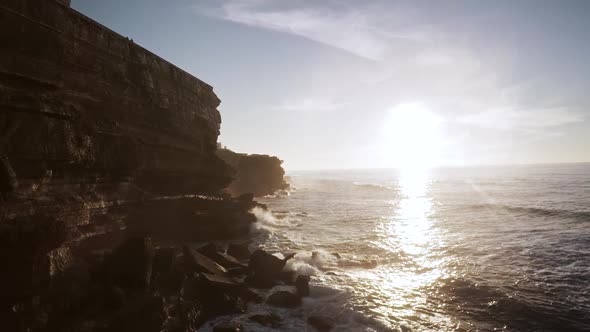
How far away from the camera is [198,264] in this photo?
10.4 metres

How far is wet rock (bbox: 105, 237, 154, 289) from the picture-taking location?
26.3 feet

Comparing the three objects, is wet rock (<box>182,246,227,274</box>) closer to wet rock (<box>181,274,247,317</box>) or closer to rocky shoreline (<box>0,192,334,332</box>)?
rocky shoreline (<box>0,192,334,332</box>)

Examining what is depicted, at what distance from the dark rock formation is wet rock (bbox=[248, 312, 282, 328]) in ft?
137

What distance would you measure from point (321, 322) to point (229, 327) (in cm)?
281

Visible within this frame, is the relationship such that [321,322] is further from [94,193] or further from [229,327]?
[94,193]

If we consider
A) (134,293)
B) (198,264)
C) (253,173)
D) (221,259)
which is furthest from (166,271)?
(253,173)

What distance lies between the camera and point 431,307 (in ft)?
33.9

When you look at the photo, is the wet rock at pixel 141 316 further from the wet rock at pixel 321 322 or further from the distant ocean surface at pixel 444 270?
the wet rock at pixel 321 322

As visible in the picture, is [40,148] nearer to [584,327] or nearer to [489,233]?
[584,327]

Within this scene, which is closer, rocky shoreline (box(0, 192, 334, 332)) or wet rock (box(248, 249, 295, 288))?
rocky shoreline (box(0, 192, 334, 332))

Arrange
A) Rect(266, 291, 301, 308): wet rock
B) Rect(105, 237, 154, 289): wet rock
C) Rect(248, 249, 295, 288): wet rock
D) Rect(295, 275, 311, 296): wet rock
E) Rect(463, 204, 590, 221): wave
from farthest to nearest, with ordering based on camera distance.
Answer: Rect(463, 204, 590, 221): wave → Rect(248, 249, 295, 288): wet rock → Rect(295, 275, 311, 296): wet rock → Rect(266, 291, 301, 308): wet rock → Rect(105, 237, 154, 289): wet rock

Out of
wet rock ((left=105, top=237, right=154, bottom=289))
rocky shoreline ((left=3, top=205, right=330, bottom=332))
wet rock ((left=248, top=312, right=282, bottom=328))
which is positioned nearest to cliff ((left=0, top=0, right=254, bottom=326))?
rocky shoreline ((left=3, top=205, right=330, bottom=332))

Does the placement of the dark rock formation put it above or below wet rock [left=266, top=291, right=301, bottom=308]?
above

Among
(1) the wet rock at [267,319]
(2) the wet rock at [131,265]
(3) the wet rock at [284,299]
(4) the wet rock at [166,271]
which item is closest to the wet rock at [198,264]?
(4) the wet rock at [166,271]
